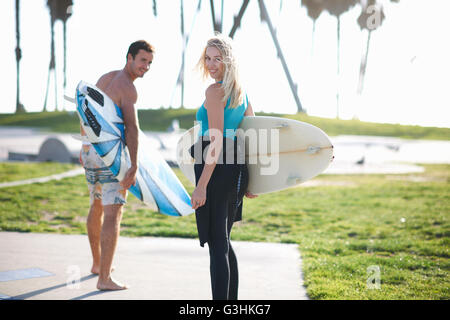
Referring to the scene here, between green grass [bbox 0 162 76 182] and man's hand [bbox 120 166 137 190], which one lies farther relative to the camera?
green grass [bbox 0 162 76 182]

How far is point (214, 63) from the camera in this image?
2570mm

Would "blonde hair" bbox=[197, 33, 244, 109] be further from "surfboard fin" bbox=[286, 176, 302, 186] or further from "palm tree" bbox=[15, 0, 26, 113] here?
"palm tree" bbox=[15, 0, 26, 113]

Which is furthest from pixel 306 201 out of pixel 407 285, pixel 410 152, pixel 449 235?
pixel 410 152

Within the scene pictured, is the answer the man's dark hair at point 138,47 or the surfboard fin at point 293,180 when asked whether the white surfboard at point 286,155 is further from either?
the man's dark hair at point 138,47

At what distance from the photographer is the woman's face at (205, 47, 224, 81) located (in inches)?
101

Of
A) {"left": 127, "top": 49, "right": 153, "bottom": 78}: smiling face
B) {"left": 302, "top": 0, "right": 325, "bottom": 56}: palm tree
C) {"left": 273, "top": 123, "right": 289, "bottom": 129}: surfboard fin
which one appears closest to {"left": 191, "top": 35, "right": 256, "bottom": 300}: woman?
{"left": 273, "top": 123, "right": 289, "bottom": 129}: surfboard fin

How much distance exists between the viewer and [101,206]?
3.72 meters

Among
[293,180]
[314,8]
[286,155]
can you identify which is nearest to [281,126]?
[286,155]

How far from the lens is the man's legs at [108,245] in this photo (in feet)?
11.1

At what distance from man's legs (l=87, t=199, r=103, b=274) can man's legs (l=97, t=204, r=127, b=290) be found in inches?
11.5

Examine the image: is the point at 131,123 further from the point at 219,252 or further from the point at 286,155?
the point at 219,252

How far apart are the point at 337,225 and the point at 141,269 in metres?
3.67

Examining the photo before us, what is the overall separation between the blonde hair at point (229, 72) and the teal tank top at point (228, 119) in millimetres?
51
